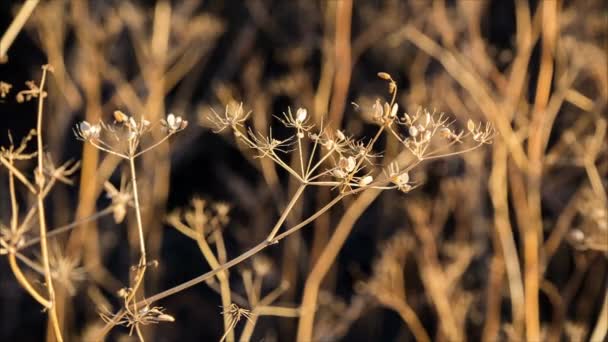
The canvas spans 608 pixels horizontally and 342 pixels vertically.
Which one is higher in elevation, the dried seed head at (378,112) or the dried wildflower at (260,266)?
the dried seed head at (378,112)

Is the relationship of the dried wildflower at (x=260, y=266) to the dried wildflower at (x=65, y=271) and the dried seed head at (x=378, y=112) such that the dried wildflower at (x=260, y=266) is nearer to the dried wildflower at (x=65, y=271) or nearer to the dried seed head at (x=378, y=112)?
the dried wildflower at (x=65, y=271)

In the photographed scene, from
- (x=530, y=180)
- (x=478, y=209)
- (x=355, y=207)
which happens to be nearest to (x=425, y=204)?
(x=478, y=209)

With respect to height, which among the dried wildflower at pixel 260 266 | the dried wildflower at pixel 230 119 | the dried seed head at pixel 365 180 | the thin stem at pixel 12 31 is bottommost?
the dried wildflower at pixel 260 266

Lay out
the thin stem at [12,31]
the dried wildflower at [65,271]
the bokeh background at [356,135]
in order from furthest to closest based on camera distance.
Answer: the bokeh background at [356,135]
the dried wildflower at [65,271]
the thin stem at [12,31]

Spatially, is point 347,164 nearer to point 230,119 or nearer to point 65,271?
point 230,119

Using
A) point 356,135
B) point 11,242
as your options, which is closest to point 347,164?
point 11,242

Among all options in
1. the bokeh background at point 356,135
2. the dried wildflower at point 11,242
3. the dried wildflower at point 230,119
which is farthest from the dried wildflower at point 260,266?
the dried wildflower at point 11,242

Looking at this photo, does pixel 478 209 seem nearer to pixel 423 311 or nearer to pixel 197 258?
pixel 423 311

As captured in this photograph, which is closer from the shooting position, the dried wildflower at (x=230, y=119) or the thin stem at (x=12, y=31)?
the dried wildflower at (x=230, y=119)
